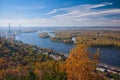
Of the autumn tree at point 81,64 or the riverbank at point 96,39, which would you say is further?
the riverbank at point 96,39

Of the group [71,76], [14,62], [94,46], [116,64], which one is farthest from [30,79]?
[94,46]

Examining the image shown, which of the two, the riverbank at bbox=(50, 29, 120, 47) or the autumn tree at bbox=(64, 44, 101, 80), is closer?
the autumn tree at bbox=(64, 44, 101, 80)

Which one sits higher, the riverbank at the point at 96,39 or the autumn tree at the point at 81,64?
the autumn tree at the point at 81,64

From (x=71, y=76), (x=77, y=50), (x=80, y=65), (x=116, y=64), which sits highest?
(x=77, y=50)

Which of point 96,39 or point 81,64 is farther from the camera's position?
point 96,39

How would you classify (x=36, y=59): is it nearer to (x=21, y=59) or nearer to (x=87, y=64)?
(x=21, y=59)

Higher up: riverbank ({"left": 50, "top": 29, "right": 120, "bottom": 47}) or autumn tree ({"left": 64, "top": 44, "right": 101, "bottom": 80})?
autumn tree ({"left": 64, "top": 44, "right": 101, "bottom": 80})

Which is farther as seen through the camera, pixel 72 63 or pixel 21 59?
pixel 21 59

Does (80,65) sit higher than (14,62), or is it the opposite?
(80,65)

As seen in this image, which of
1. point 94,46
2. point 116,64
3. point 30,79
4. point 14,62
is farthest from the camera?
point 94,46

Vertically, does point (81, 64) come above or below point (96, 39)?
above

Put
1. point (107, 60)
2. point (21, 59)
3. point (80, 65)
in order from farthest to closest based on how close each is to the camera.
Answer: point (107, 60) → point (21, 59) → point (80, 65)
